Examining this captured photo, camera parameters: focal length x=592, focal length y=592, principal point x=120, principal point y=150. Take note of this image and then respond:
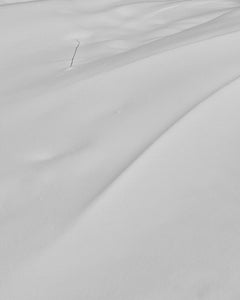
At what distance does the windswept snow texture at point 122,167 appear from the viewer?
949mm

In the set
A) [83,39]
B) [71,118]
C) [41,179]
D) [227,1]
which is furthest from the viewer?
[227,1]

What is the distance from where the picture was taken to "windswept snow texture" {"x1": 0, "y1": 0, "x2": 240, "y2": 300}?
95cm

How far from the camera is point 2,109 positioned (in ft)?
4.95

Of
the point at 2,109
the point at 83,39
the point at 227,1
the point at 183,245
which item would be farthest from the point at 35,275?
the point at 227,1

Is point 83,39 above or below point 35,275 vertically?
below

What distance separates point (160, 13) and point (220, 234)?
142 centimetres

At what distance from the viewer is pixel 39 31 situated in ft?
6.74

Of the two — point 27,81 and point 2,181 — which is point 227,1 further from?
point 2,181

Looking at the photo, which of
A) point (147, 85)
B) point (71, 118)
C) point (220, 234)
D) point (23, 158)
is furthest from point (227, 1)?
point (220, 234)

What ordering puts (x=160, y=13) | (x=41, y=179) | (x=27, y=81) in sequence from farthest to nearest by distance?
(x=160, y=13) < (x=27, y=81) < (x=41, y=179)

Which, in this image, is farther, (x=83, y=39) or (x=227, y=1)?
(x=227, y=1)

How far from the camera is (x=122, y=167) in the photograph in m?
1.20

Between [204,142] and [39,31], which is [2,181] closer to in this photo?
[204,142]

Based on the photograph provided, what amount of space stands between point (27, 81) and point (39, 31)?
1.49 ft
